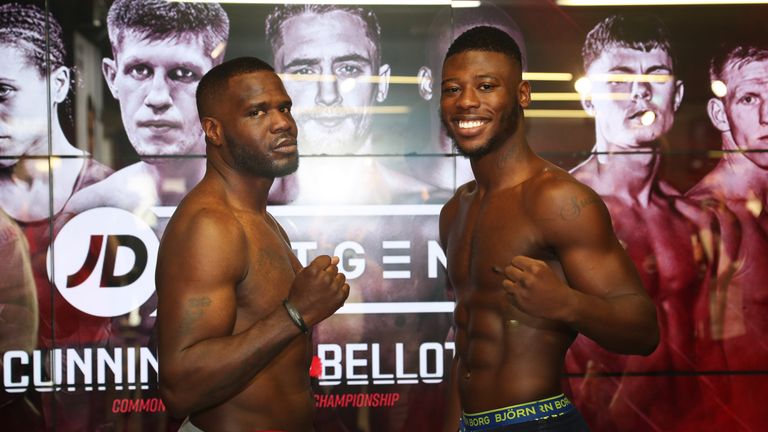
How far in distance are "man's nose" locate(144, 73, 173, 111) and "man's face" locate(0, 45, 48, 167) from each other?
1.50 ft

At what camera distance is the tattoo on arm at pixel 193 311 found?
189 centimetres

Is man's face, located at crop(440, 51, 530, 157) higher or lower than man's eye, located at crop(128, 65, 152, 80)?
lower

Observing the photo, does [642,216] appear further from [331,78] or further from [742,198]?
[331,78]

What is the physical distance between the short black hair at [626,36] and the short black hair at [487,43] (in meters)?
1.46

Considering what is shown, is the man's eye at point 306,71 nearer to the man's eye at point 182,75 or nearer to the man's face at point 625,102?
the man's eye at point 182,75

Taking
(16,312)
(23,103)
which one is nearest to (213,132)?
(23,103)

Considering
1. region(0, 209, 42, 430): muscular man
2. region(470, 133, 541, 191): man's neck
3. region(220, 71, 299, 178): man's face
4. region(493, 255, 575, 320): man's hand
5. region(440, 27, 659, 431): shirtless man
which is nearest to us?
region(493, 255, 575, 320): man's hand

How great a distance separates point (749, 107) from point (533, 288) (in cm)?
237

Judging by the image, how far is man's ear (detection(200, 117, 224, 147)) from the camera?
2221mm

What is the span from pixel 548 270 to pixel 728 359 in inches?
87.7

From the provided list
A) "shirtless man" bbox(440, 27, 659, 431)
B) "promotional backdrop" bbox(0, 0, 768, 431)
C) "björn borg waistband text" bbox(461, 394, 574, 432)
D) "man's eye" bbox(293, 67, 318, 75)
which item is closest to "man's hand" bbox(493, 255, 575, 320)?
"shirtless man" bbox(440, 27, 659, 431)

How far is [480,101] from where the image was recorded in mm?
2275

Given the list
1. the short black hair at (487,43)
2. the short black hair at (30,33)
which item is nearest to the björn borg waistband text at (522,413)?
the short black hair at (487,43)

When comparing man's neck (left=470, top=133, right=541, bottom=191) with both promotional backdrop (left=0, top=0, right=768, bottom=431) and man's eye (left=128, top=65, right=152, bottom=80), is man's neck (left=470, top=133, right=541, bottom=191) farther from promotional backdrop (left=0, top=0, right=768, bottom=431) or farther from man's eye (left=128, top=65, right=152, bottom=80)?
man's eye (left=128, top=65, right=152, bottom=80)
